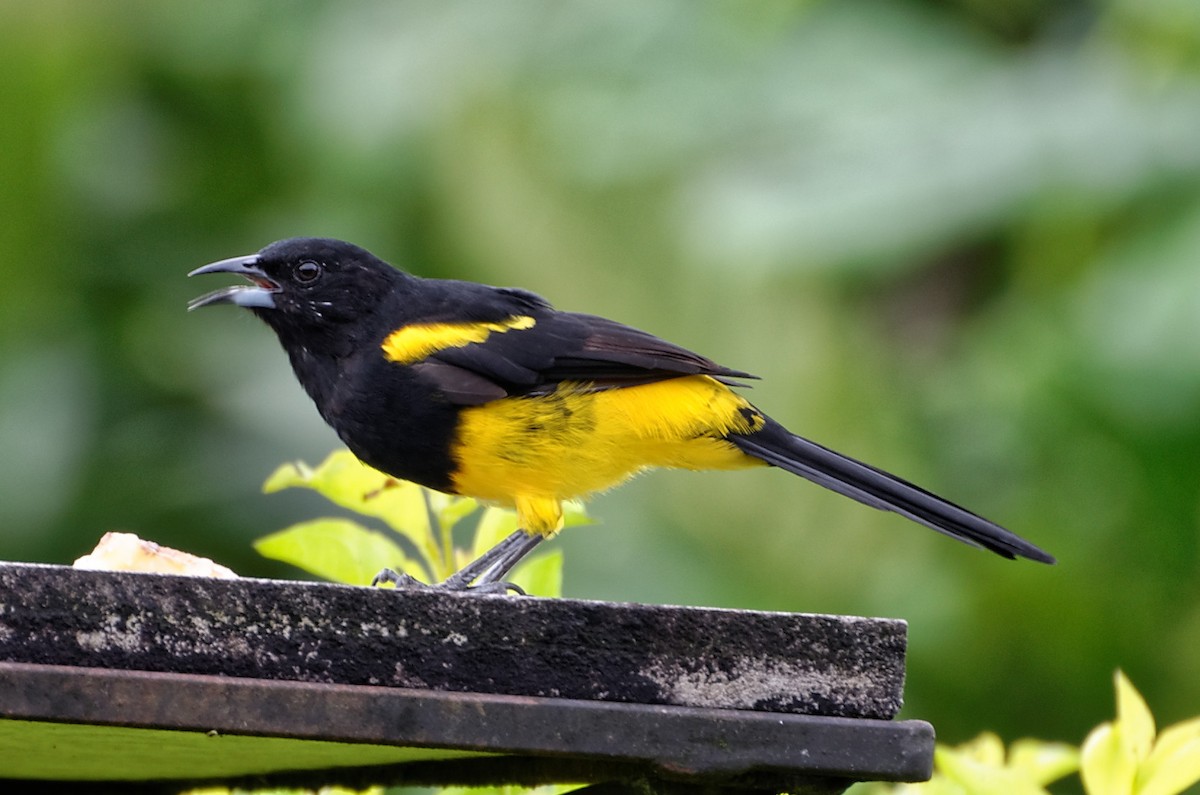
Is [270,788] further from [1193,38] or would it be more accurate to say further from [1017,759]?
[1193,38]

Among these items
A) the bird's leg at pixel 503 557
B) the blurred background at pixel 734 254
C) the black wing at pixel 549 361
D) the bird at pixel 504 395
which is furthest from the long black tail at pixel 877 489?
the blurred background at pixel 734 254

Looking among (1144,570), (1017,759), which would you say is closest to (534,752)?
(1017,759)

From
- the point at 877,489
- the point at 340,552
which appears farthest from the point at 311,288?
the point at 877,489

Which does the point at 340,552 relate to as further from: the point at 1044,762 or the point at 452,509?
the point at 1044,762

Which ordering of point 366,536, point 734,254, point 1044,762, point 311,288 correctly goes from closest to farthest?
point 1044,762
point 366,536
point 311,288
point 734,254

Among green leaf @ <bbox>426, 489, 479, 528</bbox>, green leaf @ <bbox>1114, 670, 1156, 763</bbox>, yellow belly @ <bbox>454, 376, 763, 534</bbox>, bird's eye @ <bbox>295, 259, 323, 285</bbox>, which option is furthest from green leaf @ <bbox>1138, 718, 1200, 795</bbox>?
bird's eye @ <bbox>295, 259, 323, 285</bbox>

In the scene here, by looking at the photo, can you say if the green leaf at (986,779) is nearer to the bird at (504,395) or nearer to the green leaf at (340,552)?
the bird at (504,395)
